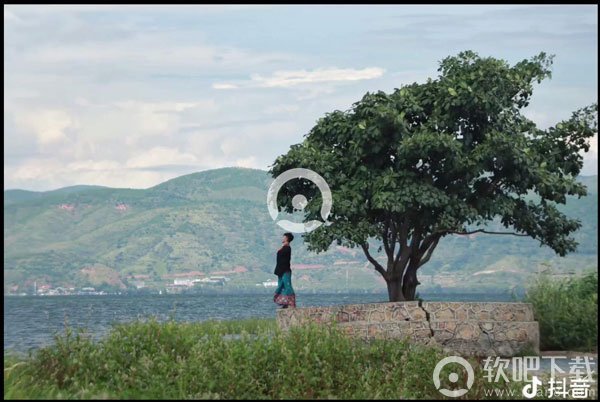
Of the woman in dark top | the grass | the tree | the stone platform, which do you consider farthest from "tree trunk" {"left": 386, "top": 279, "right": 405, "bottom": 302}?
the grass

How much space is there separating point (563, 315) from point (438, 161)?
4959 mm

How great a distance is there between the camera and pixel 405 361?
57.0ft

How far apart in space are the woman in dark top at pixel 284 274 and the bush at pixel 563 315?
234 inches

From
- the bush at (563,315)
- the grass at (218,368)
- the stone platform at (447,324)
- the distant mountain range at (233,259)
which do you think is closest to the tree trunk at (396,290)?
the bush at (563,315)

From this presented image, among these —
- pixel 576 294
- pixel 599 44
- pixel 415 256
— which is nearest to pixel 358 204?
pixel 415 256

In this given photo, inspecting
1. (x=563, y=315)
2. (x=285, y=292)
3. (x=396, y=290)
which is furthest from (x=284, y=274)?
(x=563, y=315)

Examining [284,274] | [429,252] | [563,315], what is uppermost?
[429,252]

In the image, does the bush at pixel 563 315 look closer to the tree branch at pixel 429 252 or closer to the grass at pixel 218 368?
the tree branch at pixel 429 252

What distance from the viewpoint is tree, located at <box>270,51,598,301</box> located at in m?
25.6

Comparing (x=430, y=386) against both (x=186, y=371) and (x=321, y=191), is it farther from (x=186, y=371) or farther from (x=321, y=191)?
(x=321, y=191)

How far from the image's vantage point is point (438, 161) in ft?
87.1

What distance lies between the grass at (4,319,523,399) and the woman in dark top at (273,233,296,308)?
7.82m

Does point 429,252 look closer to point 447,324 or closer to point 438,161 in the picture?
point 438,161

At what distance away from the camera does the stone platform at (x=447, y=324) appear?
2359 centimetres
